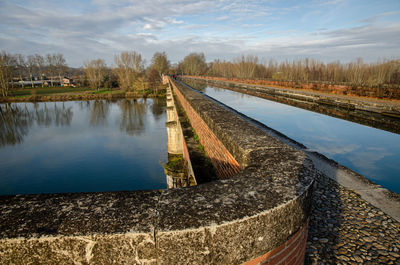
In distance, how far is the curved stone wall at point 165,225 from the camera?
1.09m

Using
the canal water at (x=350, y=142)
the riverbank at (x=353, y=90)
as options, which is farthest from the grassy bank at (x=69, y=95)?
the canal water at (x=350, y=142)

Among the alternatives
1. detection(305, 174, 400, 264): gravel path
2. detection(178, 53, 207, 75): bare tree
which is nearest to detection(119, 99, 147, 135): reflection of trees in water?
detection(305, 174, 400, 264): gravel path

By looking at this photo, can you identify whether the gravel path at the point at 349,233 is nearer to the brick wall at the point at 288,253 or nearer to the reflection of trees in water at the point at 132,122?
the brick wall at the point at 288,253

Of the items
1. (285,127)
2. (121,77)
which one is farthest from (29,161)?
(121,77)

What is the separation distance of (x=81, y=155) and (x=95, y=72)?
185 ft

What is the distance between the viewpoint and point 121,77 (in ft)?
187

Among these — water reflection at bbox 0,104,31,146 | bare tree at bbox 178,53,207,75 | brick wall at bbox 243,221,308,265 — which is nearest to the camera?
brick wall at bbox 243,221,308,265

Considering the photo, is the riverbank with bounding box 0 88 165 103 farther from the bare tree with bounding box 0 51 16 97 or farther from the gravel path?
the gravel path

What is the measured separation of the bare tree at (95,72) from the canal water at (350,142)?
64.2 m

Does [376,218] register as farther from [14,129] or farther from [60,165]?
[14,129]

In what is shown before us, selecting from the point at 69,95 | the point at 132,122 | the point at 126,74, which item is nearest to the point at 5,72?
the point at 69,95

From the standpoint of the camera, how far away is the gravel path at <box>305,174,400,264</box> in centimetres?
234

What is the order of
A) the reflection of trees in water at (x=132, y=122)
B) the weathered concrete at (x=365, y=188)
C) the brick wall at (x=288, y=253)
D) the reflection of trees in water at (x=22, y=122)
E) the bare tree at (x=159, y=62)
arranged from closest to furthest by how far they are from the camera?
the brick wall at (x=288, y=253)
the weathered concrete at (x=365, y=188)
the reflection of trees in water at (x=22, y=122)
the reflection of trees in water at (x=132, y=122)
the bare tree at (x=159, y=62)

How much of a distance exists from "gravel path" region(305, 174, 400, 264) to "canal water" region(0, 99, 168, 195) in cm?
1057
